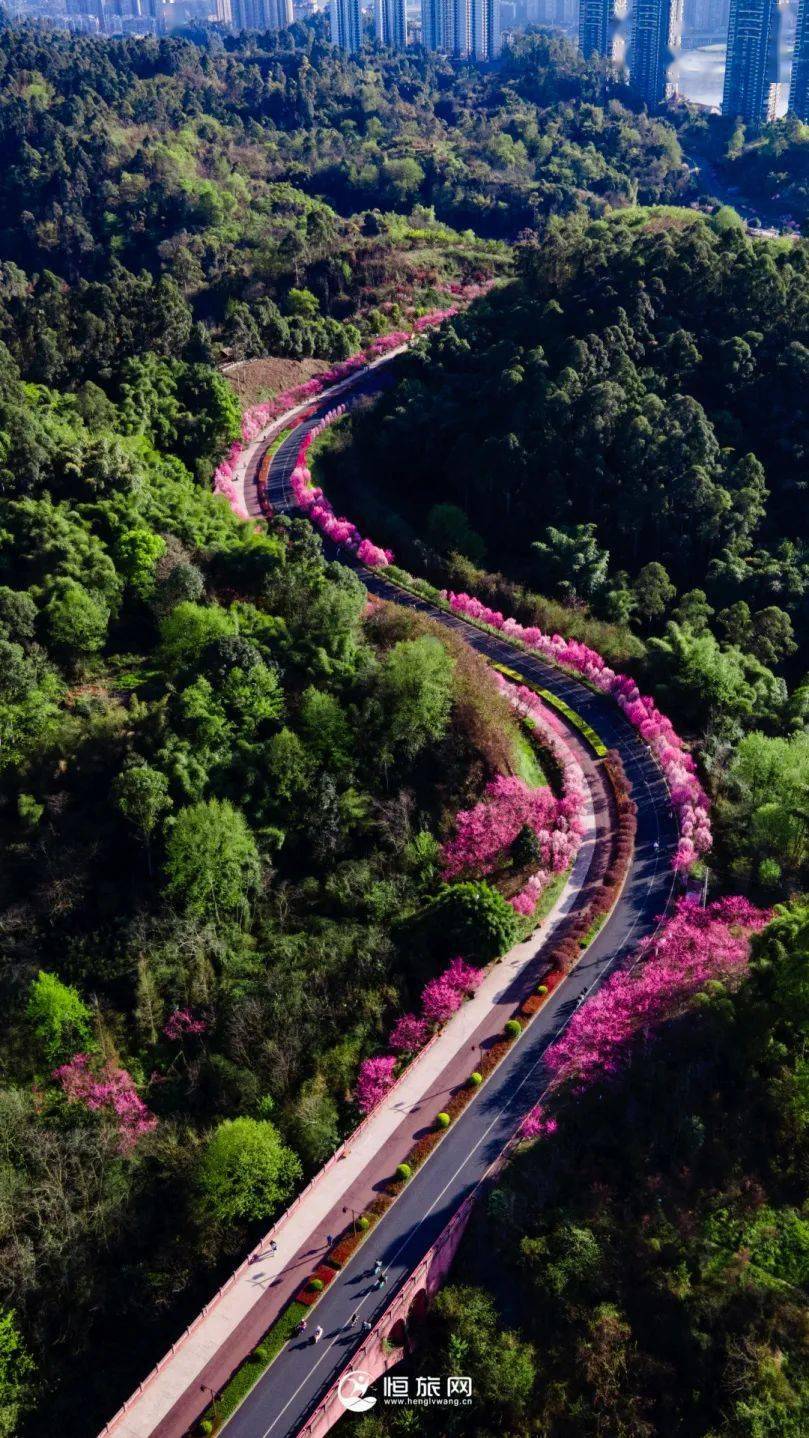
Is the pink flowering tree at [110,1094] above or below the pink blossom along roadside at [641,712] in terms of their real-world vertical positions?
below

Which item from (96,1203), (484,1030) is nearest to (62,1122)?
(96,1203)

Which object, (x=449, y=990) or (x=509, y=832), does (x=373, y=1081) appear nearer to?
(x=449, y=990)

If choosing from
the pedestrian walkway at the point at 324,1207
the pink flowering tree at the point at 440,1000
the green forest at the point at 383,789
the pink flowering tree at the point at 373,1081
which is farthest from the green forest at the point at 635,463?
the pink flowering tree at the point at 373,1081

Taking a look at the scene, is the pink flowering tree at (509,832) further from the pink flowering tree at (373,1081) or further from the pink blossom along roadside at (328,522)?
the pink blossom along roadside at (328,522)

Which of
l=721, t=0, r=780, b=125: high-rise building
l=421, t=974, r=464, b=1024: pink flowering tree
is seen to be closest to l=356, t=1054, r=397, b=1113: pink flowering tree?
l=421, t=974, r=464, b=1024: pink flowering tree

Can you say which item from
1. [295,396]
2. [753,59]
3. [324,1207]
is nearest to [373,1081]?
[324,1207]
